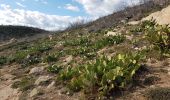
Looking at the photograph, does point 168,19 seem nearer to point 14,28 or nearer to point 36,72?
point 36,72

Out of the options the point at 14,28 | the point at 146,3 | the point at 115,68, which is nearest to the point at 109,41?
the point at 115,68

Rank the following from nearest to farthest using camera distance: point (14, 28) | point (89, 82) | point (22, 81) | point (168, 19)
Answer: point (89, 82), point (22, 81), point (168, 19), point (14, 28)

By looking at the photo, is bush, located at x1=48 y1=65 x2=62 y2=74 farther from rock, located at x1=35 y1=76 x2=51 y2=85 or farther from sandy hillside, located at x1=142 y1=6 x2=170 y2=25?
sandy hillside, located at x1=142 y1=6 x2=170 y2=25

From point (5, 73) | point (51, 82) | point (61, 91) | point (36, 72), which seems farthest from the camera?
point (5, 73)

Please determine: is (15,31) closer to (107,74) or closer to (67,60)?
(67,60)

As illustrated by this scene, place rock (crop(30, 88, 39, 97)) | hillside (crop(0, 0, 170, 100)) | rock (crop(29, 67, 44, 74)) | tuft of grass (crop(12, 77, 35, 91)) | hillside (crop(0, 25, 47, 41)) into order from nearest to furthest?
hillside (crop(0, 0, 170, 100))
rock (crop(30, 88, 39, 97))
tuft of grass (crop(12, 77, 35, 91))
rock (crop(29, 67, 44, 74))
hillside (crop(0, 25, 47, 41))

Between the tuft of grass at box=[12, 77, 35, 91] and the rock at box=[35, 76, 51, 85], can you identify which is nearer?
the tuft of grass at box=[12, 77, 35, 91]

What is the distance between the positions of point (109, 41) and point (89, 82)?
5.26 m

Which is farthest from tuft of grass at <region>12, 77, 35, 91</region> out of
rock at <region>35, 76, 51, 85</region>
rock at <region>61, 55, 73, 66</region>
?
rock at <region>61, 55, 73, 66</region>

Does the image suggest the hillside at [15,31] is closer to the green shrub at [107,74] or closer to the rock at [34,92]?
the rock at [34,92]

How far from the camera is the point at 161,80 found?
8945 mm

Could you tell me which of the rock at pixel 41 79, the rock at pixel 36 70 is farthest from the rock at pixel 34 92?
the rock at pixel 36 70

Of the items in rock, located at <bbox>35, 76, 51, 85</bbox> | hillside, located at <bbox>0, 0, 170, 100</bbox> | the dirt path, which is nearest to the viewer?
→ hillside, located at <bbox>0, 0, 170, 100</bbox>

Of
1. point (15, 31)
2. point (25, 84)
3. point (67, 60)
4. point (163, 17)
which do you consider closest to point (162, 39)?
point (67, 60)
